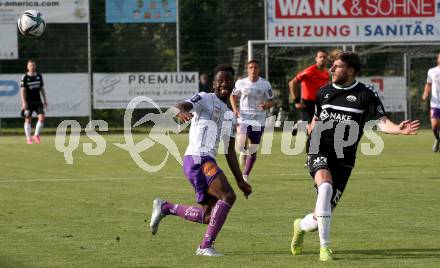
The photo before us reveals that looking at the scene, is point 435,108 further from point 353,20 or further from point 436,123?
point 353,20

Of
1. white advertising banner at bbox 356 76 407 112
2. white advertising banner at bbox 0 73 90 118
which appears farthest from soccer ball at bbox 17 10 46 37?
white advertising banner at bbox 356 76 407 112

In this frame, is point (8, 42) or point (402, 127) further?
point (8, 42)

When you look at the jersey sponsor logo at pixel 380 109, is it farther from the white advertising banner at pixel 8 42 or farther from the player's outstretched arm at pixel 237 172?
the white advertising banner at pixel 8 42

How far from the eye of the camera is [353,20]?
3816 centimetres

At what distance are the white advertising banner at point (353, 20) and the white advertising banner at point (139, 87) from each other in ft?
12.2

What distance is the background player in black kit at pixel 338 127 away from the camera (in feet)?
31.4

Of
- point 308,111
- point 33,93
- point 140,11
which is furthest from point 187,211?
point 140,11

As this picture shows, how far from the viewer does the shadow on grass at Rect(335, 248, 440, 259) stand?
30.6 ft

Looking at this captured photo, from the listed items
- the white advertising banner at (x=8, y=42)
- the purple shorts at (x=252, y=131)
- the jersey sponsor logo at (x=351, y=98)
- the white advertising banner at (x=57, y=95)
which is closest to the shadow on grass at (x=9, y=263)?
the jersey sponsor logo at (x=351, y=98)

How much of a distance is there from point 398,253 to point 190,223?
3.09 m

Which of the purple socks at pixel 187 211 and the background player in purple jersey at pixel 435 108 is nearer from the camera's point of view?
the purple socks at pixel 187 211

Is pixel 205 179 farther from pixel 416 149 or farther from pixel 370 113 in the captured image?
pixel 416 149

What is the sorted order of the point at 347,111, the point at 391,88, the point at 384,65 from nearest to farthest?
1. the point at 347,111
2. the point at 391,88
3. the point at 384,65

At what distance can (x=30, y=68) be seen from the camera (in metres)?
28.7
